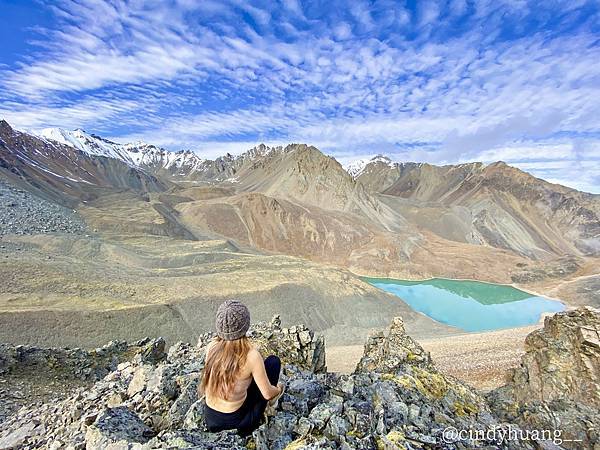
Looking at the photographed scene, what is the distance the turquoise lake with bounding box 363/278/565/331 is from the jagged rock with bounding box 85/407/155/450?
42995 mm

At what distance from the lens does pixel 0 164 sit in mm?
77188

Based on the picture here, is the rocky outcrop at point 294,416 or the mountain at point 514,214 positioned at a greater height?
the mountain at point 514,214

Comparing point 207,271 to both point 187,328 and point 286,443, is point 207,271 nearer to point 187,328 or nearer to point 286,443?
point 187,328

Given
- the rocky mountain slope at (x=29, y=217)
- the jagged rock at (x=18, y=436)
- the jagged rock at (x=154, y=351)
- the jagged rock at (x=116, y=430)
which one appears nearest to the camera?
the jagged rock at (x=116, y=430)

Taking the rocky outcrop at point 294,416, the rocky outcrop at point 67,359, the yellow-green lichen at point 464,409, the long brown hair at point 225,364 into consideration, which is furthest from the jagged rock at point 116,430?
the rocky outcrop at point 67,359

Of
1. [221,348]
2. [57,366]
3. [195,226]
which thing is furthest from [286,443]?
[195,226]

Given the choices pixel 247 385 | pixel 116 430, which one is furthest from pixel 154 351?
pixel 247 385

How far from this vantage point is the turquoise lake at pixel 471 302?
45781 mm

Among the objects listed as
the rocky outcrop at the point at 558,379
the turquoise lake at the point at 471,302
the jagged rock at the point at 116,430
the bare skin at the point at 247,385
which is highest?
the bare skin at the point at 247,385

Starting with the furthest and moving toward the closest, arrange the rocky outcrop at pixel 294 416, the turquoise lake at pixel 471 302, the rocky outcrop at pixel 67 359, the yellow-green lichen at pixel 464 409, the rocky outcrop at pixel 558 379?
1. the turquoise lake at pixel 471 302
2. the rocky outcrop at pixel 67 359
3. the rocky outcrop at pixel 558 379
4. the yellow-green lichen at pixel 464 409
5. the rocky outcrop at pixel 294 416

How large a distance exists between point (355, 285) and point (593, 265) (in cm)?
5484

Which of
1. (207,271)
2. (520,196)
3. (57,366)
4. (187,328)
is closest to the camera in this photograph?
(57,366)

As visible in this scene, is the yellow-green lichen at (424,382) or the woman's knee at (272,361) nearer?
the woman's knee at (272,361)

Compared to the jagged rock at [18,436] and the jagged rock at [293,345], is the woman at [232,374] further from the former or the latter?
the jagged rock at [18,436]
